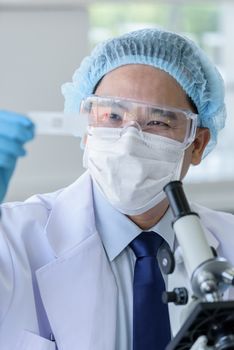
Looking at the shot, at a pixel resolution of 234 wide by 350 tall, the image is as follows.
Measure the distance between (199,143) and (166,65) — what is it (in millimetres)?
232

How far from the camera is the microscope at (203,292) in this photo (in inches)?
31.6

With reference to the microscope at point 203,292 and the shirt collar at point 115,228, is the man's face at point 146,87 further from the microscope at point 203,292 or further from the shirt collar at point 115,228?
the microscope at point 203,292

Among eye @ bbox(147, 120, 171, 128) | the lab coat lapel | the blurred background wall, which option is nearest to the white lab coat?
the lab coat lapel

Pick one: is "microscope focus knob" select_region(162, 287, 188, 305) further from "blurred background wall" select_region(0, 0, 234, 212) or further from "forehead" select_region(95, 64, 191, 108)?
"blurred background wall" select_region(0, 0, 234, 212)

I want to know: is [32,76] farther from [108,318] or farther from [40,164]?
[108,318]

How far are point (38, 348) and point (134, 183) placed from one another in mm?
389

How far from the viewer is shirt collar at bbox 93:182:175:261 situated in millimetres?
1318

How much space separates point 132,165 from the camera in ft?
4.11

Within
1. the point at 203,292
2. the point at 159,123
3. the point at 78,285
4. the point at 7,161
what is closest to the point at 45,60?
the point at 159,123

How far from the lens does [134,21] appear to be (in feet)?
11.3

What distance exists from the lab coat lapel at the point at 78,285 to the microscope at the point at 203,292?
15.7 inches

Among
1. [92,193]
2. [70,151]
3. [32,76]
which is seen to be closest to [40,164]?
[70,151]

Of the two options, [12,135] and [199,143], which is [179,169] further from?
[12,135]

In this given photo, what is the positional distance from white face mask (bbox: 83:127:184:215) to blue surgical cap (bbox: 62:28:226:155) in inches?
6.7
